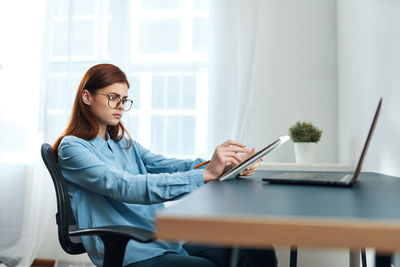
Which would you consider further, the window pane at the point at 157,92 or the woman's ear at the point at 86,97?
the window pane at the point at 157,92

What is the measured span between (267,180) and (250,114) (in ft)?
5.49

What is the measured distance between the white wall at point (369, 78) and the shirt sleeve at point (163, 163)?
0.76 meters

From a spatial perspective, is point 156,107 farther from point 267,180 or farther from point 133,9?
point 267,180

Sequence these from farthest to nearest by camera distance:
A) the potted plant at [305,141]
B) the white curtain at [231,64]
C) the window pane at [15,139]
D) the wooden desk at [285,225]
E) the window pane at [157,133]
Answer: the window pane at [15,139]
the window pane at [157,133]
the white curtain at [231,64]
the potted plant at [305,141]
the wooden desk at [285,225]

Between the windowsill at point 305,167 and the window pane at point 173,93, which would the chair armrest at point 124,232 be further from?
the window pane at point 173,93

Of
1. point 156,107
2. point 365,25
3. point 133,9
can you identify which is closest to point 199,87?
point 156,107

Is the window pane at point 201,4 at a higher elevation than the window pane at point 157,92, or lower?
→ higher

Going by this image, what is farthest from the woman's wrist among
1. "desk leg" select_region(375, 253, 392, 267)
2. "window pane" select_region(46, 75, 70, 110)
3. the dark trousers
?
"window pane" select_region(46, 75, 70, 110)

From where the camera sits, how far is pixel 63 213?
3.83 feet

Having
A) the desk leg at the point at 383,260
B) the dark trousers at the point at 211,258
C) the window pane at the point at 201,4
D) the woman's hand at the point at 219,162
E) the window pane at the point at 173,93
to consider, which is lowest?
the dark trousers at the point at 211,258

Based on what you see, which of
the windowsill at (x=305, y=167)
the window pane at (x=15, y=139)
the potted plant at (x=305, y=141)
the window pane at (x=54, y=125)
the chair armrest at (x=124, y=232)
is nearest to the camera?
the chair armrest at (x=124, y=232)

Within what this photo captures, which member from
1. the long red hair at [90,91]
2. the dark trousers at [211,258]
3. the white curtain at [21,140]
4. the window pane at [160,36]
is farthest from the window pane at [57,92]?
the dark trousers at [211,258]

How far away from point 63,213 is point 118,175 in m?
0.21

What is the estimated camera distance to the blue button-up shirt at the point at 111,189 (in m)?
1.08
